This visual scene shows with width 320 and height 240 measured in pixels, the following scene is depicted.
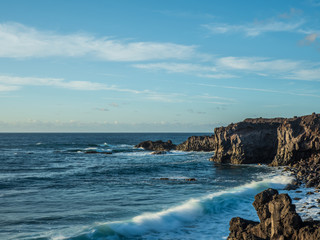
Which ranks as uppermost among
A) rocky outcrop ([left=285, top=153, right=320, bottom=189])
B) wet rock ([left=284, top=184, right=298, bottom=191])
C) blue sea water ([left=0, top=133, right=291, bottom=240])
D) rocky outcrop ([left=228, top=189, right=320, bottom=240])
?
rocky outcrop ([left=228, top=189, right=320, bottom=240])

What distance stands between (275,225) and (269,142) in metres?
44.1

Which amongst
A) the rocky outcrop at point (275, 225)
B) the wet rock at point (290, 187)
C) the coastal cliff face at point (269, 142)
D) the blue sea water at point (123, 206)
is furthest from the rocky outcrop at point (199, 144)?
the rocky outcrop at point (275, 225)

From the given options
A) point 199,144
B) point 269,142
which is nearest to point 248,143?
point 269,142

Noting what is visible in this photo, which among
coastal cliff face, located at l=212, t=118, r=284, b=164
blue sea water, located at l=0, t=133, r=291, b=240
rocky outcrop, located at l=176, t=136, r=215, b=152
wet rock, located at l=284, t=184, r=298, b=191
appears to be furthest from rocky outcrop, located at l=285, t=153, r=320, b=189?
rocky outcrop, located at l=176, t=136, r=215, b=152

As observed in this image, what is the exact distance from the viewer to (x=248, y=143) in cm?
5353

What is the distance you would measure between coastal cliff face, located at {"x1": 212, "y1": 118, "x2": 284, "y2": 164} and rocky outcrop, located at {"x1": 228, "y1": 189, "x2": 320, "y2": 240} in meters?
40.2

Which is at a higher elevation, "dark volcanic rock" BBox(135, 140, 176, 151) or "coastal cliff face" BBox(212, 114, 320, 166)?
"coastal cliff face" BBox(212, 114, 320, 166)

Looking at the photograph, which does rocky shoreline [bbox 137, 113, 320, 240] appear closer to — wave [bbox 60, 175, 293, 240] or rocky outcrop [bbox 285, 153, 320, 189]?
rocky outcrop [bbox 285, 153, 320, 189]

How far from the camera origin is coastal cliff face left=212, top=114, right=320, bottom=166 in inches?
1820

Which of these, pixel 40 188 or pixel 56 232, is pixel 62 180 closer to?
pixel 40 188

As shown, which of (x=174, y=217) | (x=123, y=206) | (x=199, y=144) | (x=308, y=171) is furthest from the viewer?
(x=199, y=144)

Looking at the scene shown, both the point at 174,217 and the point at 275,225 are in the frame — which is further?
the point at 174,217

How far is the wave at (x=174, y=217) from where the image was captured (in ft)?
57.9

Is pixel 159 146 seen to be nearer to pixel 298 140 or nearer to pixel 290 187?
pixel 298 140
